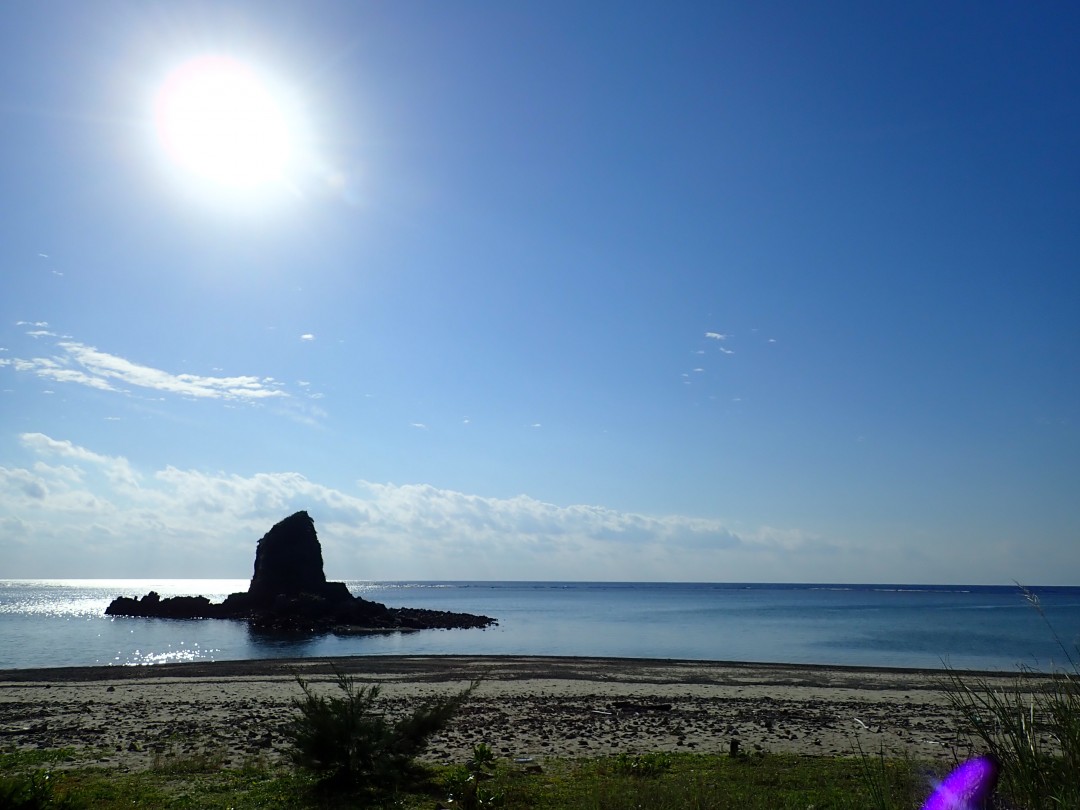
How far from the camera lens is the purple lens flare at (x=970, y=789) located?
223 inches

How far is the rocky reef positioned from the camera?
84.7 meters

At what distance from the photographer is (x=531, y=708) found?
77.3 ft

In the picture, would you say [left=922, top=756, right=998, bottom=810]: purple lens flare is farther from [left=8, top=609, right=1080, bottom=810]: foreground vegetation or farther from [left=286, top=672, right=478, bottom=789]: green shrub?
[left=286, top=672, right=478, bottom=789]: green shrub

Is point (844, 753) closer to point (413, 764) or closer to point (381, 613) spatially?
point (413, 764)

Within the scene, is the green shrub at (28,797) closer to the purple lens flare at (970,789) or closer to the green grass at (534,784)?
the green grass at (534,784)

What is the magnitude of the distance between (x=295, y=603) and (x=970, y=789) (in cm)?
9170

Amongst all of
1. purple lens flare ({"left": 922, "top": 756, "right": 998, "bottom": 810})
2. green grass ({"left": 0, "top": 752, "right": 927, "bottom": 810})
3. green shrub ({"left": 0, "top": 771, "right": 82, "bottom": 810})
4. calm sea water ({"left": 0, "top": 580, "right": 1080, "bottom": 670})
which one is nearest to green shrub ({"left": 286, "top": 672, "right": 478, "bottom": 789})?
green grass ({"left": 0, "top": 752, "right": 927, "bottom": 810})

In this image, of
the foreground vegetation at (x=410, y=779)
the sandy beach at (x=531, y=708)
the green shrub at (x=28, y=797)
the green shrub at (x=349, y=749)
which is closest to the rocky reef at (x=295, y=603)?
the sandy beach at (x=531, y=708)

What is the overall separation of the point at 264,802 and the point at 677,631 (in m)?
65.6

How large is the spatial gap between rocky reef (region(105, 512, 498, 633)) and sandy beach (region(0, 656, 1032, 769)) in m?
46.1

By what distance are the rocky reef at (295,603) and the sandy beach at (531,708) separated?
4614 cm

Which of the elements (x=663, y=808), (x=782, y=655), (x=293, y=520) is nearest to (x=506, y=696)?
(x=663, y=808)

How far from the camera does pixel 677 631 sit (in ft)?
237

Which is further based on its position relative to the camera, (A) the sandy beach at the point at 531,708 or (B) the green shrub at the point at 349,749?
(A) the sandy beach at the point at 531,708
